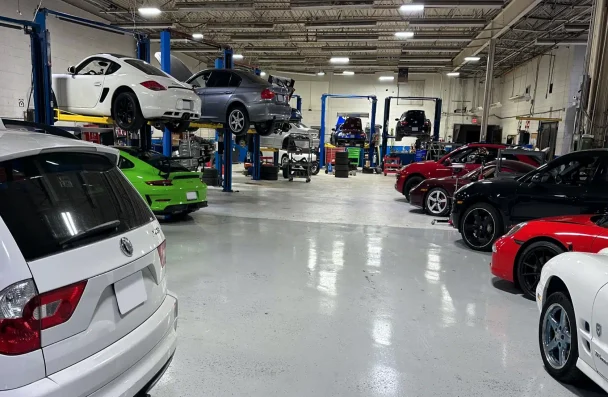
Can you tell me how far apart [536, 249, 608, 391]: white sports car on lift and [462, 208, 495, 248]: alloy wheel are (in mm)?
3141

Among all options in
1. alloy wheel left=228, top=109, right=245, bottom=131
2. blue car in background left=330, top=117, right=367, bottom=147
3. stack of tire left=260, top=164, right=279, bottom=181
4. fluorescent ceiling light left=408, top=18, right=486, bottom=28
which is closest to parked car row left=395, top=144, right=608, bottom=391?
alloy wheel left=228, top=109, right=245, bottom=131

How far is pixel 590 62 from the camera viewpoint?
7305 millimetres

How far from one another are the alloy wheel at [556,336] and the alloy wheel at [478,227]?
3251mm

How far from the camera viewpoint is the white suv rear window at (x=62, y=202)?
1511mm

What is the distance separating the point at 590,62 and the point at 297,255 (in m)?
6.50

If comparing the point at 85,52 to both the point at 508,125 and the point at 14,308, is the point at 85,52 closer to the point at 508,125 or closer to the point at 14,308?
the point at 14,308

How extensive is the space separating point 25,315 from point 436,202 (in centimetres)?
861

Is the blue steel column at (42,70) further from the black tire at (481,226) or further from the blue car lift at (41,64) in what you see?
the black tire at (481,226)

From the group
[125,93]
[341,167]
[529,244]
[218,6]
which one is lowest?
[341,167]

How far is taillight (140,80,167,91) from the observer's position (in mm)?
7066

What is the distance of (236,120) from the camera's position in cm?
981

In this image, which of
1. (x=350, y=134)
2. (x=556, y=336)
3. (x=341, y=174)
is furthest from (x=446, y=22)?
(x=556, y=336)

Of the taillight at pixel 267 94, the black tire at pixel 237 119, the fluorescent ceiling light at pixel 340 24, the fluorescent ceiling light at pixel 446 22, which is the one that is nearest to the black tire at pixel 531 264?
the taillight at pixel 267 94

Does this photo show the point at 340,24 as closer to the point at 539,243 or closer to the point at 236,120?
the point at 236,120
